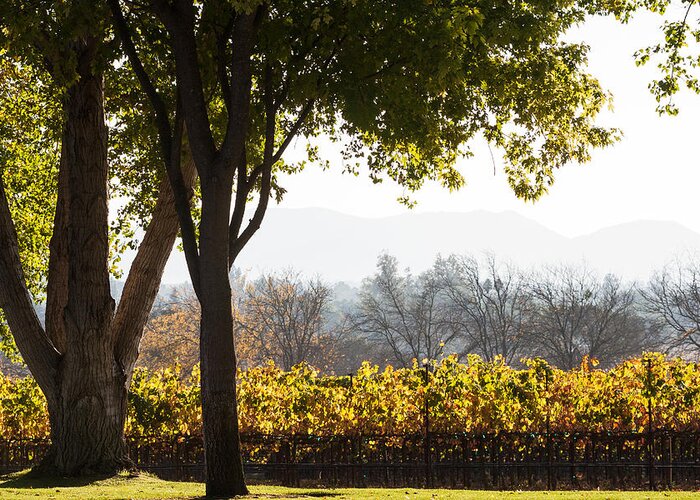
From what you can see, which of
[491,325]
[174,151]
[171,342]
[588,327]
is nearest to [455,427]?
[174,151]

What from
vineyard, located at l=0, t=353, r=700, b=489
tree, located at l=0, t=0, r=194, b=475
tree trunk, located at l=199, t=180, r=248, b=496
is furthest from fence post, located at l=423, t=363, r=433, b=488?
tree trunk, located at l=199, t=180, r=248, b=496

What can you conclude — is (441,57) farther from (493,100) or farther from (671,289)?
(671,289)

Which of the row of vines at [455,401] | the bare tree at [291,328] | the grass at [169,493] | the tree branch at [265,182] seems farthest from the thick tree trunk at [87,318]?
the bare tree at [291,328]

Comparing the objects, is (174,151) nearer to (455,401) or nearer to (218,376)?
(218,376)

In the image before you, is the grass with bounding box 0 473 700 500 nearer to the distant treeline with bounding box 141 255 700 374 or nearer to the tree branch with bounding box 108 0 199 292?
the tree branch with bounding box 108 0 199 292

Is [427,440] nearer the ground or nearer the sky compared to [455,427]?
nearer the ground

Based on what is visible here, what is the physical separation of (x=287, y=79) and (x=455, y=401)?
7.14 meters

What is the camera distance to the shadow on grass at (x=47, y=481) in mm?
10469

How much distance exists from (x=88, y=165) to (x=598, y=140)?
7.29 metres

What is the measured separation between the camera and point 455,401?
588 inches

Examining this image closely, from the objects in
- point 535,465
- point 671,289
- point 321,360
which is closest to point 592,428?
point 535,465

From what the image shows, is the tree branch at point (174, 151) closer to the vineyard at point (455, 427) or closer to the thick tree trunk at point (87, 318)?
the thick tree trunk at point (87, 318)

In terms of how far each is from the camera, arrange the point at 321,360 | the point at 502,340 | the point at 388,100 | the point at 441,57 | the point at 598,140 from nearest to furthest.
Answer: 1. the point at 441,57
2. the point at 388,100
3. the point at 598,140
4. the point at 502,340
5. the point at 321,360

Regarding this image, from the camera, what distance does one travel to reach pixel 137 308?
1238cm
